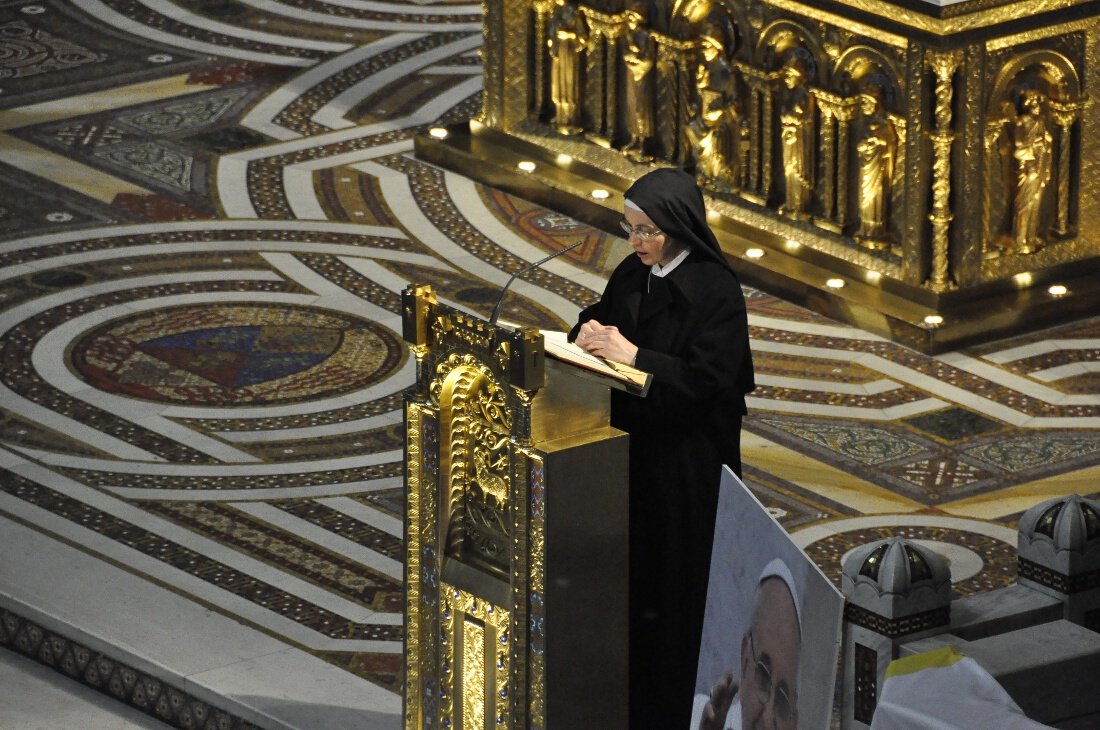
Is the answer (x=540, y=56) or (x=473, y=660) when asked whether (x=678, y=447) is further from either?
(x=540, y=56)

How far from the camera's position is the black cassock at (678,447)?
5.99 m

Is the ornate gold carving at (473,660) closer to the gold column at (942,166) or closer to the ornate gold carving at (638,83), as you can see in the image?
the gold column at (942,166)

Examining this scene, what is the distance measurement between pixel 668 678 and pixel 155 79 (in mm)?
8071

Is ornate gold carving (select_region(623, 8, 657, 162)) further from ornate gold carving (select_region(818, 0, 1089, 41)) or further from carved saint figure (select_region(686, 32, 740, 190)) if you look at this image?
ornate gold carving (select_region(818, 0, 1089, 41))

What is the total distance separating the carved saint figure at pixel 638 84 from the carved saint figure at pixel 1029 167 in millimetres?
1753

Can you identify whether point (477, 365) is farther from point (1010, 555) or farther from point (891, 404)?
point (891, 404)

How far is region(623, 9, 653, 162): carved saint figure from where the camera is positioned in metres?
11.2

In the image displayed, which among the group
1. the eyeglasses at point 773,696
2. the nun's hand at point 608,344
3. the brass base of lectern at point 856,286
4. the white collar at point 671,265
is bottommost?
the brass base of lectern at point 856,286

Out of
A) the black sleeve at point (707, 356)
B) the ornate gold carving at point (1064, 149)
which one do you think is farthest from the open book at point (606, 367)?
the ornate gold carving at point (1064, 149)

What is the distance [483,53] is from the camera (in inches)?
474

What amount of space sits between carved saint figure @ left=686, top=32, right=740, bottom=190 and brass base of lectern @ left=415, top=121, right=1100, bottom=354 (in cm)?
13

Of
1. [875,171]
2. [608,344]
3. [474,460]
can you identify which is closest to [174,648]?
[474,460]

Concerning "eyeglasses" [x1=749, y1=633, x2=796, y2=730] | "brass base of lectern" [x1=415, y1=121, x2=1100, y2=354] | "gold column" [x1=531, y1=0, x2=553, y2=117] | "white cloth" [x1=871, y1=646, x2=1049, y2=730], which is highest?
"white cloth" [x1=871, y1=646, x2=1049, y2=730]

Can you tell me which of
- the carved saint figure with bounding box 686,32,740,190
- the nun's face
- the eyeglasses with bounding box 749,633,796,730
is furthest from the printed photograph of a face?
the carved saint figure with bounding box 686,32,740,190
